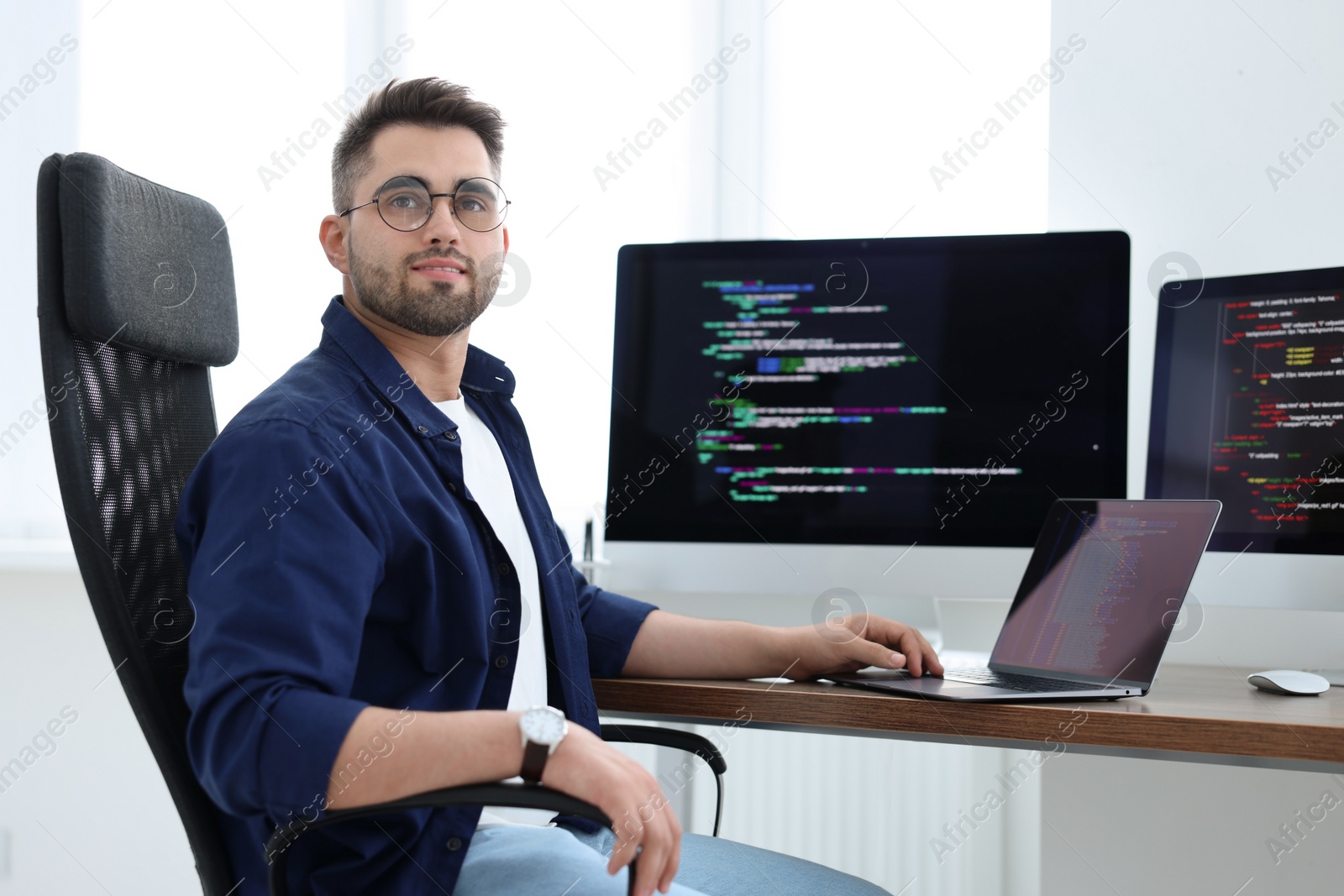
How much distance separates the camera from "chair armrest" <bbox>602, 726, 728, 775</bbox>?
1265 millimetres

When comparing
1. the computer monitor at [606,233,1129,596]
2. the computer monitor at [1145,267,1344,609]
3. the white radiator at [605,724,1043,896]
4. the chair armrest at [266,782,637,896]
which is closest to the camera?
the chair armrest at [266,782,637,896]

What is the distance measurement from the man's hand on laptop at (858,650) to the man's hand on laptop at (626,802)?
1.56 ft

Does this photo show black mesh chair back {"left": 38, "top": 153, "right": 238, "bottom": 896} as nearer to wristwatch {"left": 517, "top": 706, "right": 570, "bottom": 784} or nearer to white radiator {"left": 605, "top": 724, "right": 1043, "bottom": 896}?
wristwatch {"left": 517, "top": 706, "right": 570, "bottom": 784}

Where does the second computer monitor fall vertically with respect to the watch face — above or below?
above

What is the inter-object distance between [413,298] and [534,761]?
64cm

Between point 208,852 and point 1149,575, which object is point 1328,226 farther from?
point 208,852

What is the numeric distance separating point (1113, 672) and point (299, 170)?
6.60 feet

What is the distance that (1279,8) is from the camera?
1704 millimetres

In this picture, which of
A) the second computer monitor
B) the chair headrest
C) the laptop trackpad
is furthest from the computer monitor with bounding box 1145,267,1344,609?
the chair headrest

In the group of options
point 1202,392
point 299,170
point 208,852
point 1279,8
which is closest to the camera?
point 208,852

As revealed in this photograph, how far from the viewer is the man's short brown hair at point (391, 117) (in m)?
1.29

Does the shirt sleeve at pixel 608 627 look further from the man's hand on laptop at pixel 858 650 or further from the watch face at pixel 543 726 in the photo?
the watch face at pixel 543 726

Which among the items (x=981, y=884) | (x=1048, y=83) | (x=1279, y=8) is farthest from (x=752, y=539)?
(x=1279, y=8)

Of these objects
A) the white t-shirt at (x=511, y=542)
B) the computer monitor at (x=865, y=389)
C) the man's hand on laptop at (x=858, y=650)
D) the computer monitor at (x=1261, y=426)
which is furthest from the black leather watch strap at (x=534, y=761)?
the computer monitor at (x=1261, y=426)
